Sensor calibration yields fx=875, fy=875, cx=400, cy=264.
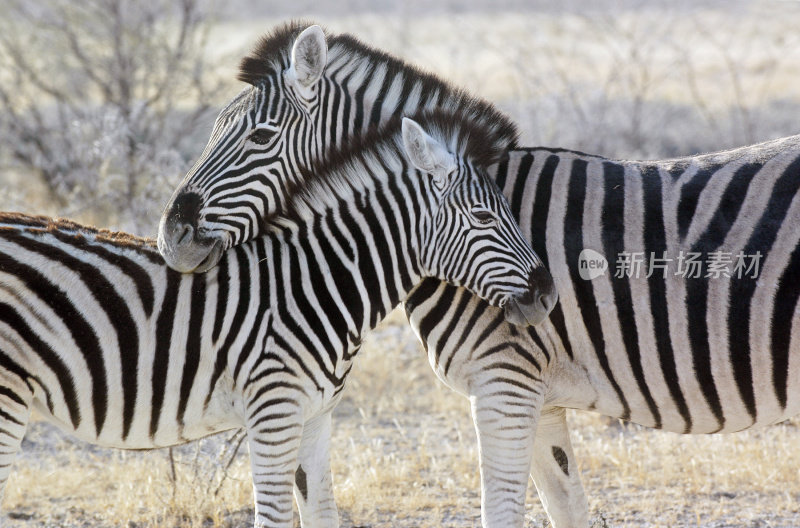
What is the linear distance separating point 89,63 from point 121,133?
3.85m

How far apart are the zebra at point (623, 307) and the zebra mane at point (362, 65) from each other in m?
0.12

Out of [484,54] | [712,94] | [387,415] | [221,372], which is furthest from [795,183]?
[484,54]

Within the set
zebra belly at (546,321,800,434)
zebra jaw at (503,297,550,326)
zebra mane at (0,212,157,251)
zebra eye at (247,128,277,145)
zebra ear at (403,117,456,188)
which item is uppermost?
zebra eye at (247,128,277,145)

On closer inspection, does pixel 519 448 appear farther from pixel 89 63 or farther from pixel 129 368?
pixel 89 63

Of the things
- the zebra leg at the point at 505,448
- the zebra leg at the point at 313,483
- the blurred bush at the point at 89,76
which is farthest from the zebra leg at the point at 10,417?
the blurred bush at the point at 89,76

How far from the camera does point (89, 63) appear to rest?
37.0ft

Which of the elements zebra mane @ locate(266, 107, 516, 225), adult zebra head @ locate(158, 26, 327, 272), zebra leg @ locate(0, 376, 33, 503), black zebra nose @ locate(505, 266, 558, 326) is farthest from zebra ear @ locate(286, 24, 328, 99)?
zebra leg @ locate(0, 376, 33, 503)

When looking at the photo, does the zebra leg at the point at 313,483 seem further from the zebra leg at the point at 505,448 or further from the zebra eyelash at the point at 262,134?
the zebra eyelash at the point at 262,134

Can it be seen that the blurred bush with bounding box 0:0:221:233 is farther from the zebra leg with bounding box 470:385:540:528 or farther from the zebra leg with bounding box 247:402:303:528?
the zebra leg with bounding box 470:385:540:528

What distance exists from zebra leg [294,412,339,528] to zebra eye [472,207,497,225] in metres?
1.22

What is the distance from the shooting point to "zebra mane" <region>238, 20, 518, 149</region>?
4.38 meters

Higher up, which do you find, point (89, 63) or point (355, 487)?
point (89, 63)

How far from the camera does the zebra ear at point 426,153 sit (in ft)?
12.6

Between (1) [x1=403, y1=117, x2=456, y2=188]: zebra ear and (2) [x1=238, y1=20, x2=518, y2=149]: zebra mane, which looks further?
(2) [x1=238, y1=20, x2=518, y2=149]: zebra mane
